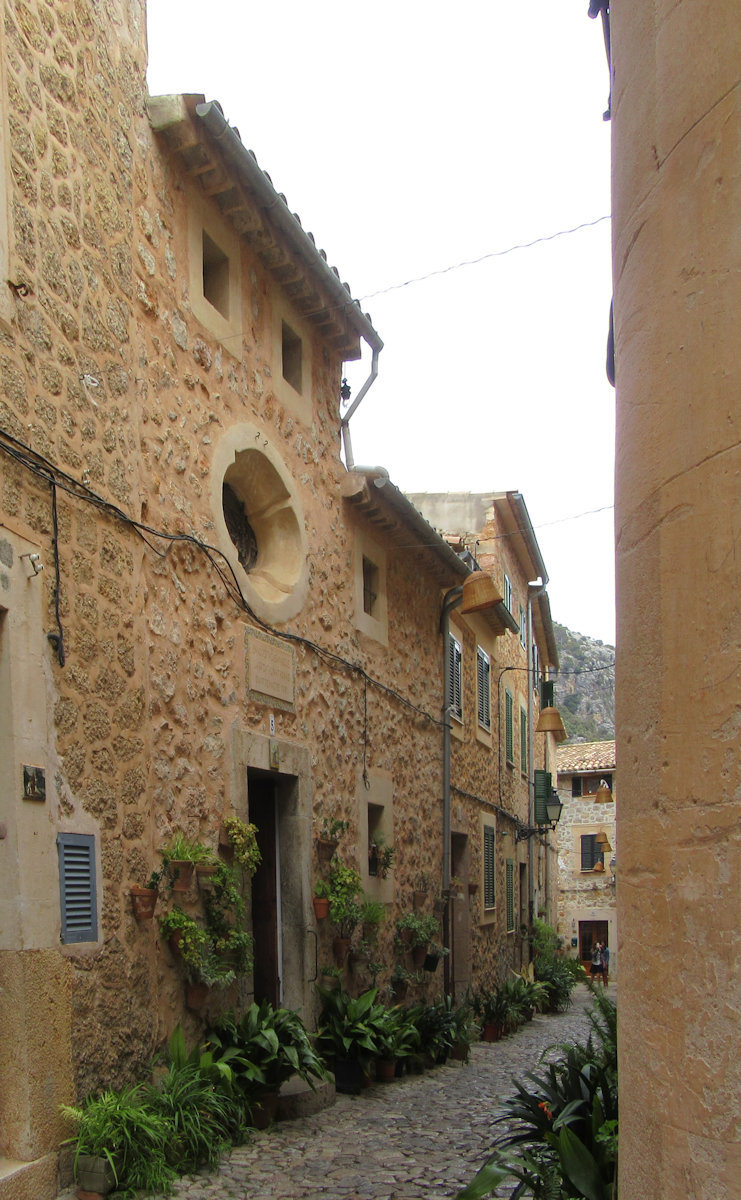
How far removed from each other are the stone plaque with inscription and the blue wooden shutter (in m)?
2.45

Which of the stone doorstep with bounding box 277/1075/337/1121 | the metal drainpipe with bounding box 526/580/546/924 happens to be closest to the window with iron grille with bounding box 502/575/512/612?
the metal drainpipe with bounding box 526/580/546/924

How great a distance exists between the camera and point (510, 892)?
63.2 ft

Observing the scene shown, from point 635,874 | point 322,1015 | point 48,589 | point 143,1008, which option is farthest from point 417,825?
point 635,874

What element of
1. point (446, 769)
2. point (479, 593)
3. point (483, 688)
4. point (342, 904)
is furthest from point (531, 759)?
point (342, 904)

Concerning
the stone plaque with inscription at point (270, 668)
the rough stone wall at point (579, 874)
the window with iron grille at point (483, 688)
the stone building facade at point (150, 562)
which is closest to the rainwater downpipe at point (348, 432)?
the stone building facade at point (150, 562)

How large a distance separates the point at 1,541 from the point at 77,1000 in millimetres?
2250

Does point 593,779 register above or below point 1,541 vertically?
below

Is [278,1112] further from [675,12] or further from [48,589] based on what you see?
[675,12]

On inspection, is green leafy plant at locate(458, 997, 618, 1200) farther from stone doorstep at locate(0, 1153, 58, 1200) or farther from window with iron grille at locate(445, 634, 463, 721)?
window with iron grille at locate(445, 634, 463, 721)

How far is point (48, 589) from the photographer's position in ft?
18.7

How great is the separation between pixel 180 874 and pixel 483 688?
424 inches

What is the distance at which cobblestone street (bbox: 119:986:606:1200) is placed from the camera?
18.6 ft

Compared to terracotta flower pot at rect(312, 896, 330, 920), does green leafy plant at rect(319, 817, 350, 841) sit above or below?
above

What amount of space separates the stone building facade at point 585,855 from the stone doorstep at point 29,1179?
32.2 meters
